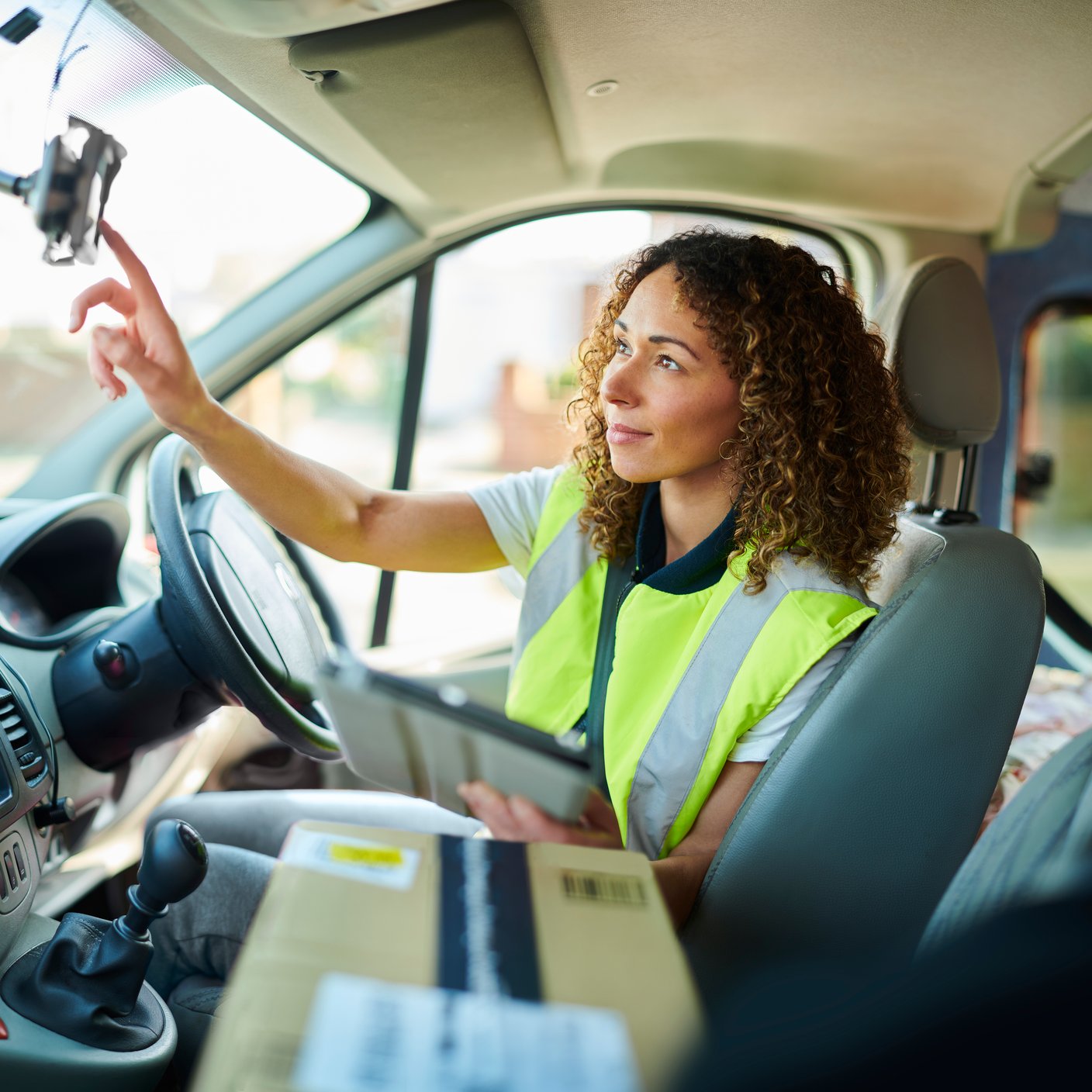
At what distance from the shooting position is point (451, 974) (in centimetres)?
71

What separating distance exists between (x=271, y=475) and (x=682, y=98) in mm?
840

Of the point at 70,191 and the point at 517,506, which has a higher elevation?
the point at 70,191

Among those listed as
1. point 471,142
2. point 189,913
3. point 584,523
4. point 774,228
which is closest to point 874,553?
point 584,523

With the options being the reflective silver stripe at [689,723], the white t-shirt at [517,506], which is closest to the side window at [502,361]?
the white t-shirt at [517,506]

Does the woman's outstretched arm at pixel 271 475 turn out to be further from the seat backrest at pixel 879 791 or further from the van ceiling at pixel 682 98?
the seat backrest at pixel 879 791

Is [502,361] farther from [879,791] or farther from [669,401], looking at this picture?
[879,791]

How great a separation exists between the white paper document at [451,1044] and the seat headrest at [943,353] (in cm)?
106

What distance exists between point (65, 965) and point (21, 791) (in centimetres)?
21

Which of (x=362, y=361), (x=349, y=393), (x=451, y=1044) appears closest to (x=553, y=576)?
(x=451, y=1044)

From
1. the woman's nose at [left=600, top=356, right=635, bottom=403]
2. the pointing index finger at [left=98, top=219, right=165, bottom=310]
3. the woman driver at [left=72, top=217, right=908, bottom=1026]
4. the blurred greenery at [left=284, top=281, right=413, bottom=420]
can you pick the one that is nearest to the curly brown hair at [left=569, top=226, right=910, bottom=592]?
the woman driver at [left=72, top=217, right=908, bottom=1026]

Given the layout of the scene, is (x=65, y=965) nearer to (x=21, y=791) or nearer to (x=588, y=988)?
(x=21, y=791)

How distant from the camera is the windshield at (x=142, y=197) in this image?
121 centimetres

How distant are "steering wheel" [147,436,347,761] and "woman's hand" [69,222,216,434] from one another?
17 centimetres

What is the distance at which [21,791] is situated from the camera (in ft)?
3.92
